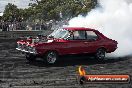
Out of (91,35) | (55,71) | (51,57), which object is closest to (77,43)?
(91,35)

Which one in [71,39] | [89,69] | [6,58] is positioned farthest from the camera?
[6,58]

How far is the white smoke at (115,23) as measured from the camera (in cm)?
2002

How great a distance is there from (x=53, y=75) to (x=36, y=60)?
12.5 ft

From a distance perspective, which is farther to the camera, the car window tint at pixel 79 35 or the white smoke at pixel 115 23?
the white smoke at pixel 115 23

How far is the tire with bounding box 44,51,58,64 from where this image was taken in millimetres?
14562

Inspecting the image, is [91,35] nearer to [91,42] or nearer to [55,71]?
[91,42]

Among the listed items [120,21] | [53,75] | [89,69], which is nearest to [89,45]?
[89,69]

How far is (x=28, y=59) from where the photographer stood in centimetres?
1578

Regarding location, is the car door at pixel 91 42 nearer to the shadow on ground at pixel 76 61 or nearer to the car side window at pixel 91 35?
the car side window at pixel 91 35

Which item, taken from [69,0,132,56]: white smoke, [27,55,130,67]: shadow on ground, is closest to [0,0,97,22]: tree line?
[69,0,132,56]: white smoke

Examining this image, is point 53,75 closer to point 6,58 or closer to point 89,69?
point 89,69

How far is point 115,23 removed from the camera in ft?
73.6

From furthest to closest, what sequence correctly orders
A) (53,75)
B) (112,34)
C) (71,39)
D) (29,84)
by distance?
(112,34) → (71,39) → (53,75) → (29,84)

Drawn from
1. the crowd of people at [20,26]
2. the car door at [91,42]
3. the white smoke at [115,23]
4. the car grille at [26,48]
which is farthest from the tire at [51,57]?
the crowd of people at [20,26]
